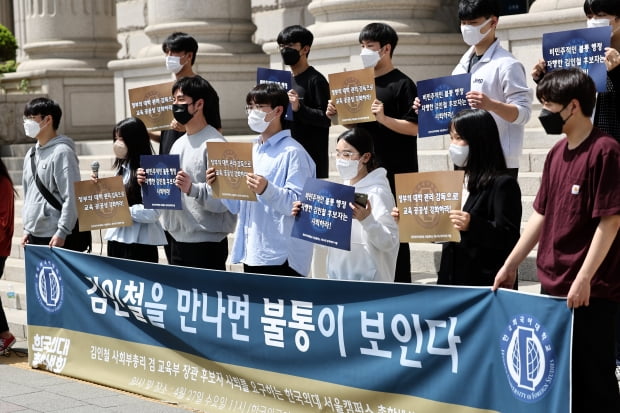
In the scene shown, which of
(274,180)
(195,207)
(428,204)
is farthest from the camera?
(195,207)

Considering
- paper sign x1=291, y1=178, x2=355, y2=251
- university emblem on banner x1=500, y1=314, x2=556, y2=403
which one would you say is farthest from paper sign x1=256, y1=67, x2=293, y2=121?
university emblem on banner x1=500, y1=314, x2=556, y2=403

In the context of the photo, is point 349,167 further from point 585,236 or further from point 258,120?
point 585,236

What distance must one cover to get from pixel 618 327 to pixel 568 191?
1.33 meters

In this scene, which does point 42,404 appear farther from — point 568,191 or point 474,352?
point 568,191

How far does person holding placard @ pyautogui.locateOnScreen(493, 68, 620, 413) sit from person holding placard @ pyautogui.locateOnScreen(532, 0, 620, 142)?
4.34ft

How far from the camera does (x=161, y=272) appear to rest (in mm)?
7176

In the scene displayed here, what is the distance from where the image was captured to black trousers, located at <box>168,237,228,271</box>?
7.68 meters

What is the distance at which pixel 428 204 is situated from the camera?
586cm

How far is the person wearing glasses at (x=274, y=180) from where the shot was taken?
7.08m

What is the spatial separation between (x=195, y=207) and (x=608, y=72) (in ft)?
9.31

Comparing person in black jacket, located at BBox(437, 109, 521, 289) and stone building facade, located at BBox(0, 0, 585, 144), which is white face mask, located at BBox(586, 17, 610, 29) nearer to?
person in black jacket, located at BBox(437, 109, 521, 289)

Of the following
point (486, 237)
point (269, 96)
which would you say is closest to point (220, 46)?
point (269, 96)

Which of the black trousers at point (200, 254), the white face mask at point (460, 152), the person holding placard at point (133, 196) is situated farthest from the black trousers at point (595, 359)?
the person holding placard at point (133, 196)

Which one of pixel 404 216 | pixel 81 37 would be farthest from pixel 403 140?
pixel 81 37
